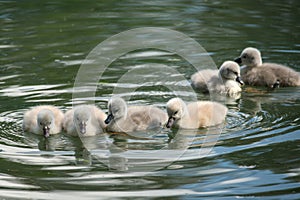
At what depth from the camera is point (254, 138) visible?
5.55m

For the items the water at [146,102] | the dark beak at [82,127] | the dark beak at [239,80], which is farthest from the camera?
the dark beak at [239,80]

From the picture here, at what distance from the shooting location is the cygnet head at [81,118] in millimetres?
5824

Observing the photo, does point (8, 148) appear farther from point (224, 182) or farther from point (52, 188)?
point (224, 182)

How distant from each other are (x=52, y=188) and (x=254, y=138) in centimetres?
176

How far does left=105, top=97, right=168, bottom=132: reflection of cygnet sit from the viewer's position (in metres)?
5.97

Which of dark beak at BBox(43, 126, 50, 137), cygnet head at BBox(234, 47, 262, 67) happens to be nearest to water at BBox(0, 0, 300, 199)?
dark beak at BBox(43, 126, 50, 137)

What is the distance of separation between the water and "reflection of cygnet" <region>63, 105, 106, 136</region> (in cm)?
9

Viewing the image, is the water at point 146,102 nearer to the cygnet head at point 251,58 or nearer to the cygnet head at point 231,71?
the cygnet head at point 231,71

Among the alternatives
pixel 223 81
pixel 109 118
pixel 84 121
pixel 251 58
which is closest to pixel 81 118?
pixel 84 121

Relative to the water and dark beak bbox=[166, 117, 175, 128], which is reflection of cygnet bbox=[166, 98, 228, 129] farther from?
the water

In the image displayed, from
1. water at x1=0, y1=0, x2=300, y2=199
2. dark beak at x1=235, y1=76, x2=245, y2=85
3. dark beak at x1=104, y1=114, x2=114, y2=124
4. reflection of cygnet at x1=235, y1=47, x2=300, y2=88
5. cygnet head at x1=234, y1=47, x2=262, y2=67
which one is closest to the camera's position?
water at x1=0, y1=0, x2=300, y2=199

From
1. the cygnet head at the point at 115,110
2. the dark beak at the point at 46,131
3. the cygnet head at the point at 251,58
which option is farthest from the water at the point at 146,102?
the cygnet head at the point at 251,58

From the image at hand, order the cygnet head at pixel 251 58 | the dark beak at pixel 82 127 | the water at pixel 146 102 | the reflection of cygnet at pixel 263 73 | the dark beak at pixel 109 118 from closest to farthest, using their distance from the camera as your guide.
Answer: the water at pixel 146 102, the dark beak at pixel 82 127, the dark beak at pixel 109 118, the reflection of cygnet at pixel 263 73, the cygnet head at pixel 251 58

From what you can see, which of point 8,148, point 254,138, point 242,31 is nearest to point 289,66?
point 242,31
